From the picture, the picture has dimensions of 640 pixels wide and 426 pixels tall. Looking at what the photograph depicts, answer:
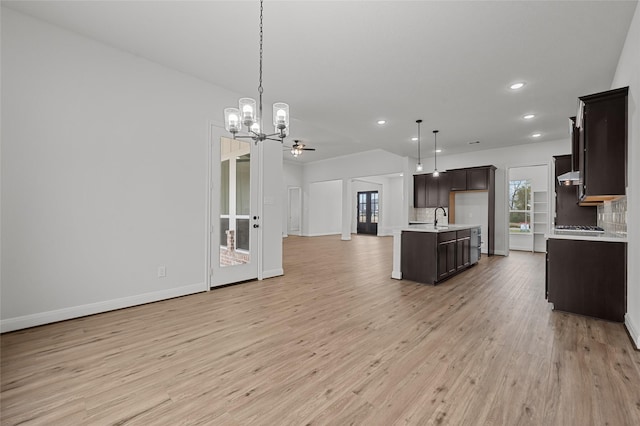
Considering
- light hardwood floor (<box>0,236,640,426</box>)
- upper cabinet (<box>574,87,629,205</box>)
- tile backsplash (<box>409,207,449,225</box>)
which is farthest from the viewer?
tile backsplash (<box>409,207,449,225</box>)

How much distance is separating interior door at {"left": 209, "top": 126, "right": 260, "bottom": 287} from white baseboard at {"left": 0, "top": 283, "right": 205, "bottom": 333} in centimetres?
50

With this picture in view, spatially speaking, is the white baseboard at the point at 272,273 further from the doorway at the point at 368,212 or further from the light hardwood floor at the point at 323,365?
the doorway at the point at 368,212

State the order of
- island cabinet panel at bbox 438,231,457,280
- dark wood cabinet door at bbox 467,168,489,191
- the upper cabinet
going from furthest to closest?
dark wood cabinet door at bbox 467,168,489,191
island cabinet panel at bbox 438,231,457,280
the upper cabinet

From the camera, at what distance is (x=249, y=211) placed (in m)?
4.74

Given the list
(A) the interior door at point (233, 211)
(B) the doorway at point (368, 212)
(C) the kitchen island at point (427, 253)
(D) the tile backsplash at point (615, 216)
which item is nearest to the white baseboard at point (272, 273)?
(A) the interior door at point (233, 211)

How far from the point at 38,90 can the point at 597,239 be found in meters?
6.02

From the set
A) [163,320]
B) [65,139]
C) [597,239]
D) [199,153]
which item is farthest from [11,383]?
[597,239]

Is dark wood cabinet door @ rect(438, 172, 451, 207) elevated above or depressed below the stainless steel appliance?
above

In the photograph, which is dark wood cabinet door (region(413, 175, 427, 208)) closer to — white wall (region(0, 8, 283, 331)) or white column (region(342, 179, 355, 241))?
white column (region(342, 179, 355, 241))

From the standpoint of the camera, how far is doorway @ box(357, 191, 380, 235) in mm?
13869

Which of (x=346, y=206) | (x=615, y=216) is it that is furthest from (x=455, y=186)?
(x=615, y=216)

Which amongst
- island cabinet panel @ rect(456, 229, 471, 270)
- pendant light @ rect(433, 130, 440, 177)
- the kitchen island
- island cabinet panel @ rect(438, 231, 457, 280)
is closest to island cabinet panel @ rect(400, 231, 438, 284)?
the kitchen island

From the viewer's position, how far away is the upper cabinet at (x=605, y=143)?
295cm

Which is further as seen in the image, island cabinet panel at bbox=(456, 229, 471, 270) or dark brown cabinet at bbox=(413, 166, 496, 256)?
dark brown cabinet at bbox=(413, 166, 496, 256)
